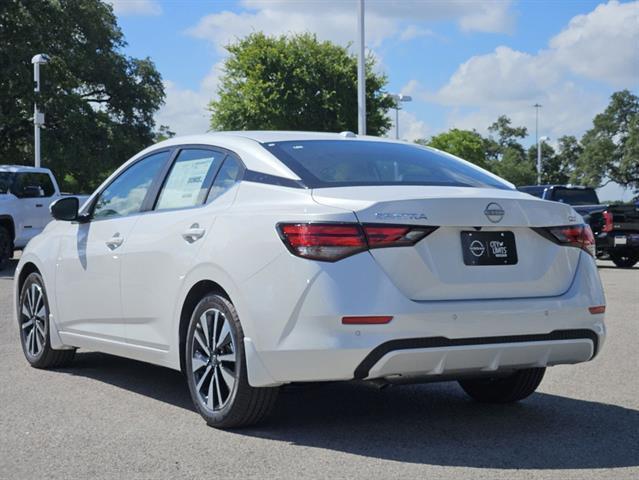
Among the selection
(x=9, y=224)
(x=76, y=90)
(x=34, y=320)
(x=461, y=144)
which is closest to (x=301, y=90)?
(x=76, y=90)

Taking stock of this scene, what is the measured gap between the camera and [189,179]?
6.22m

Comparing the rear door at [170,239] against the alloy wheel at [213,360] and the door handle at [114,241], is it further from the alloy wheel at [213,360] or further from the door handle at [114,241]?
the alloy wheel at [213,360]

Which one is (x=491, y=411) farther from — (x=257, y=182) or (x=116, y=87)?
(x=116, y=87)

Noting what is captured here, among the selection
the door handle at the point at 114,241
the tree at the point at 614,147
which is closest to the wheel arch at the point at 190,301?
the door handle at the point at 114,241

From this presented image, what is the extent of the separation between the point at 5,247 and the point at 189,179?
14.8 metres

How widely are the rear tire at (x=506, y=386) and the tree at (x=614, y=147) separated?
95.5 m

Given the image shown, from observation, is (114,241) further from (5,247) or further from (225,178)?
(5,247)

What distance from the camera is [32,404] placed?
636 centimetres

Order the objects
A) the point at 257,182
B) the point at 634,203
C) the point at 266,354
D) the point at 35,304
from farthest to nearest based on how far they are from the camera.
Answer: the point at 634,203
the point at 35,304
the point at 257,182
the point at 266,354

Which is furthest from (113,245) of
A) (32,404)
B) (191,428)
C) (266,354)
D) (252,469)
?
(252,469)

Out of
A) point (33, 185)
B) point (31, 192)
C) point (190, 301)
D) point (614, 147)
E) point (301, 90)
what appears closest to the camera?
point (190, 301)

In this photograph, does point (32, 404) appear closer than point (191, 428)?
No

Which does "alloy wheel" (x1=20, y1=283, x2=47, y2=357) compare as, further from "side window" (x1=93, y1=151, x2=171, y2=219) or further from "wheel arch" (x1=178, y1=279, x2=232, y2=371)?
"wheel arch" (x1=178, y1=279, x2=232, y2=371)

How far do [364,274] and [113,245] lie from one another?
2.32 metres
